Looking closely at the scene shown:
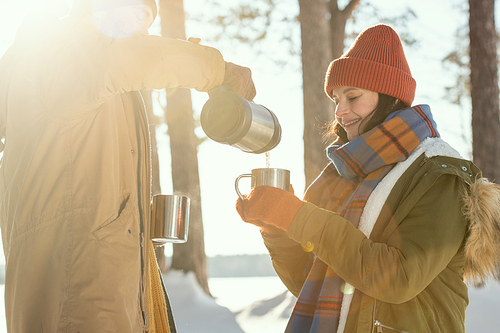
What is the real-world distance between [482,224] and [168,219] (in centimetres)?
134

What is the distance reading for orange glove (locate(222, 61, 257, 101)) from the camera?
5.94ft

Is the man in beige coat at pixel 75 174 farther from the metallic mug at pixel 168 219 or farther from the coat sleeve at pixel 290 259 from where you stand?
the coat sleeve at pixel 290 259

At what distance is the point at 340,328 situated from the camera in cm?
175

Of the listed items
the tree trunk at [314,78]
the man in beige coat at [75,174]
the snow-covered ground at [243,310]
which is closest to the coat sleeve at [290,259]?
the man in beige coat at [75,174]

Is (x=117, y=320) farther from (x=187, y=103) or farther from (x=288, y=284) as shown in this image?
(x=187, y=103)

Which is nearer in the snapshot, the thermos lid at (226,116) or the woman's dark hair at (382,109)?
the thermos lid at (226,116)

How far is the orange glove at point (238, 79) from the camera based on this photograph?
1.81 m

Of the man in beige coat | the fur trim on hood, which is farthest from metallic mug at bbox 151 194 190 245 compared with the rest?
the fur trim on hood

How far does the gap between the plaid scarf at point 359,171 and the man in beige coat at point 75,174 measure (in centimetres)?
68

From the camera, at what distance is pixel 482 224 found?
168 cm

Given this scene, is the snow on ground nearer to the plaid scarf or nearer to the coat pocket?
the plaid scarf

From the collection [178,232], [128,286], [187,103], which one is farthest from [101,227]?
[187,103]

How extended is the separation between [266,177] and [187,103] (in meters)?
5.35

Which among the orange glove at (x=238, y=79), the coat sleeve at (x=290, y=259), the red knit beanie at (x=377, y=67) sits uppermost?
the red knit beanie at (x=377, y=67)
